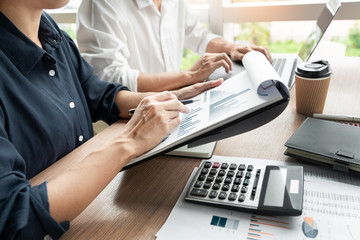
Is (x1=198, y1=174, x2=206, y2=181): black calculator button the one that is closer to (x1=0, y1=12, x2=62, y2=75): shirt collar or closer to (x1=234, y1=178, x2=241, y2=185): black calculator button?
(x1=234, y1=178, x2=241, y2=185): black calculator button

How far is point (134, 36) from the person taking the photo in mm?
1549

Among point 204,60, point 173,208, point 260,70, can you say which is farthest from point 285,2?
point 173,208

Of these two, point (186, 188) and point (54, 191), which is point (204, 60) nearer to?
point (186, 188)

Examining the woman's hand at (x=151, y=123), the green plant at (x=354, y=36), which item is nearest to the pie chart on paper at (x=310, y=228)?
the woman's hand at (x=151, y=123)

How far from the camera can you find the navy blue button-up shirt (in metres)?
0.58

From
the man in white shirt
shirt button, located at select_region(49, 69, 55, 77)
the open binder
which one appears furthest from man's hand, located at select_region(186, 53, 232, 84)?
shirt button, located at select_region(49, 69, 55, 77)

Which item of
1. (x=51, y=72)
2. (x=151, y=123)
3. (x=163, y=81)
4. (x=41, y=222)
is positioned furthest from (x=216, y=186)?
(x=163, y=81)

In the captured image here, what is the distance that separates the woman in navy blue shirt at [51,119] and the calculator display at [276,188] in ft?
0.90

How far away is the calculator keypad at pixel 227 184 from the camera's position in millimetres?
629

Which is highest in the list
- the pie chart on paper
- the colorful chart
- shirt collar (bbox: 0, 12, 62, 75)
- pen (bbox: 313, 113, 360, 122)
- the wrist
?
shirt collar (bbox: 0, 12, 62, 75)

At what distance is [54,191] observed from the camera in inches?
24.6

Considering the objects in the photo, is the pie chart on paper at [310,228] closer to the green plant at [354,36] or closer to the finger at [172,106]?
the finger at [172,106]

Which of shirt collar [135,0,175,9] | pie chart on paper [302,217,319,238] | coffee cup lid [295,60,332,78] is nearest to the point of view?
pie chart on paper [302,217,319,238]

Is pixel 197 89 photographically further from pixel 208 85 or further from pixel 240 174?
pixel 240 174
